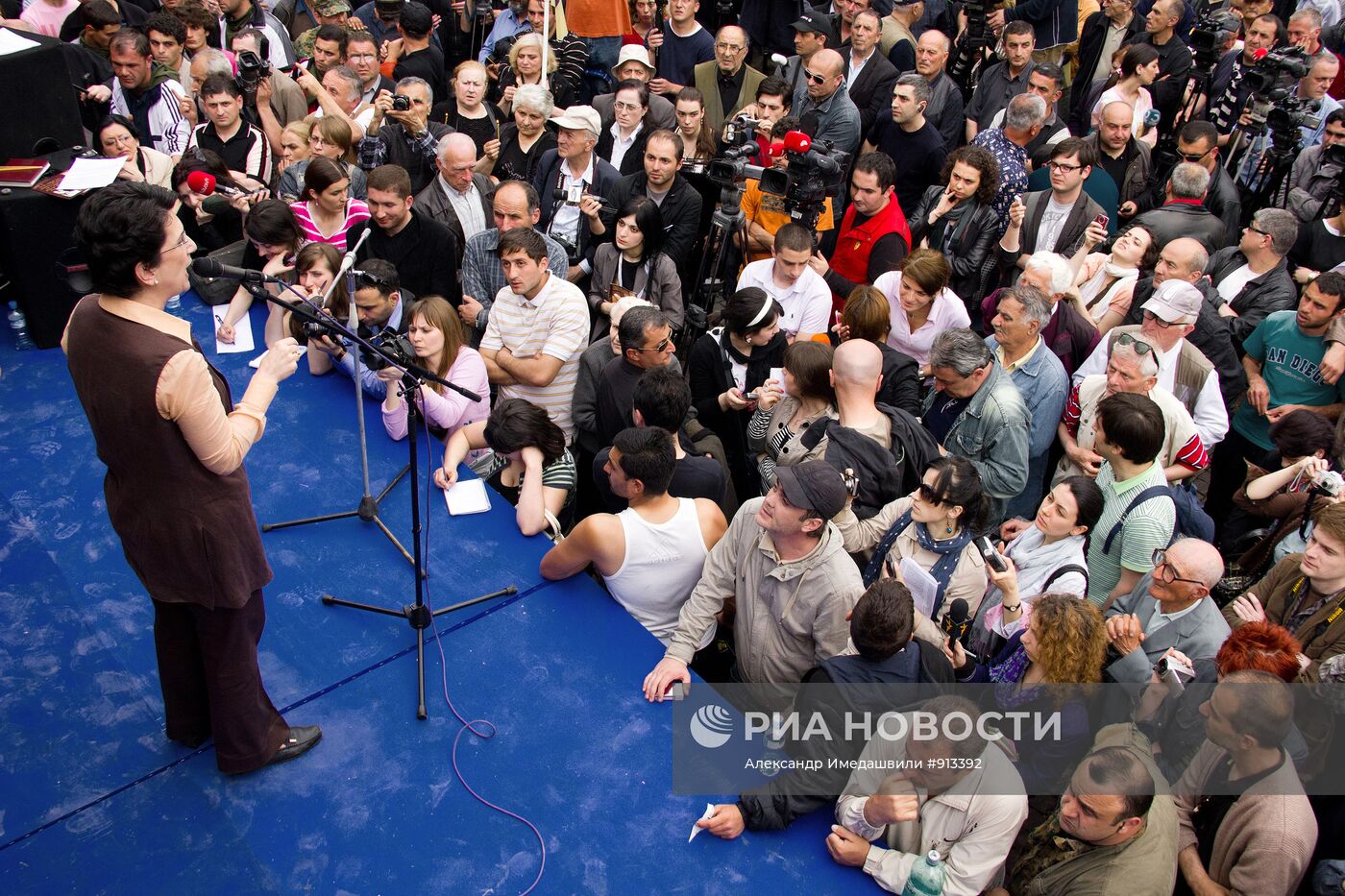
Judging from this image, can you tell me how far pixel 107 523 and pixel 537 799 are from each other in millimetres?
1933

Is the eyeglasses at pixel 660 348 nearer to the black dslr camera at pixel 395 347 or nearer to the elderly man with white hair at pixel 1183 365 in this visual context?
the black dslr camera at pixel 395 347

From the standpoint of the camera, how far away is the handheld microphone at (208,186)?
4.91 m

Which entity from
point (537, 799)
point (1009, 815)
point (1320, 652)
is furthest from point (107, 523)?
point (1320, 652)

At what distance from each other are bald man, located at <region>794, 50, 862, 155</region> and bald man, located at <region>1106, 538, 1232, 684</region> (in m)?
3.62

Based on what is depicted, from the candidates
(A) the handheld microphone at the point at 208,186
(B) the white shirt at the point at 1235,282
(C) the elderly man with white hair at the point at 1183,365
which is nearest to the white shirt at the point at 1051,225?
(B) the white shirt at the point at 1235,282

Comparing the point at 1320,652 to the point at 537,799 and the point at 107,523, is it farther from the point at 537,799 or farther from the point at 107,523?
the point at 107,523

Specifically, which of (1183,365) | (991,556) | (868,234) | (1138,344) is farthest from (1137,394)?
(868,234)

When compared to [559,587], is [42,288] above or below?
above

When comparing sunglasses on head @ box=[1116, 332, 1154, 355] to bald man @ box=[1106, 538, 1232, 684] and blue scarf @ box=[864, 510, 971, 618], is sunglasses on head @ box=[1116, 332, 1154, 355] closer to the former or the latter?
bald man @ box=[1106, 538, 1232, 684]

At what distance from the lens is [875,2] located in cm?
762

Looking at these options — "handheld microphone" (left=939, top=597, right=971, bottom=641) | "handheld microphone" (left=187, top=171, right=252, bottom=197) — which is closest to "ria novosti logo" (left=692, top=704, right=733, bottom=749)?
"handheld microphone" (left=939, top=597, right=971, bottom=641)

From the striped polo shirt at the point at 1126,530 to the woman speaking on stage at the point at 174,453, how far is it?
266cm

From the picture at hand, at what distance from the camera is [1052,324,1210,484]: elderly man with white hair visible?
368cm

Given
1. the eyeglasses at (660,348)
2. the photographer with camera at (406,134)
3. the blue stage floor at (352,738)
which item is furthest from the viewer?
the photographer with camera at (406,134)
